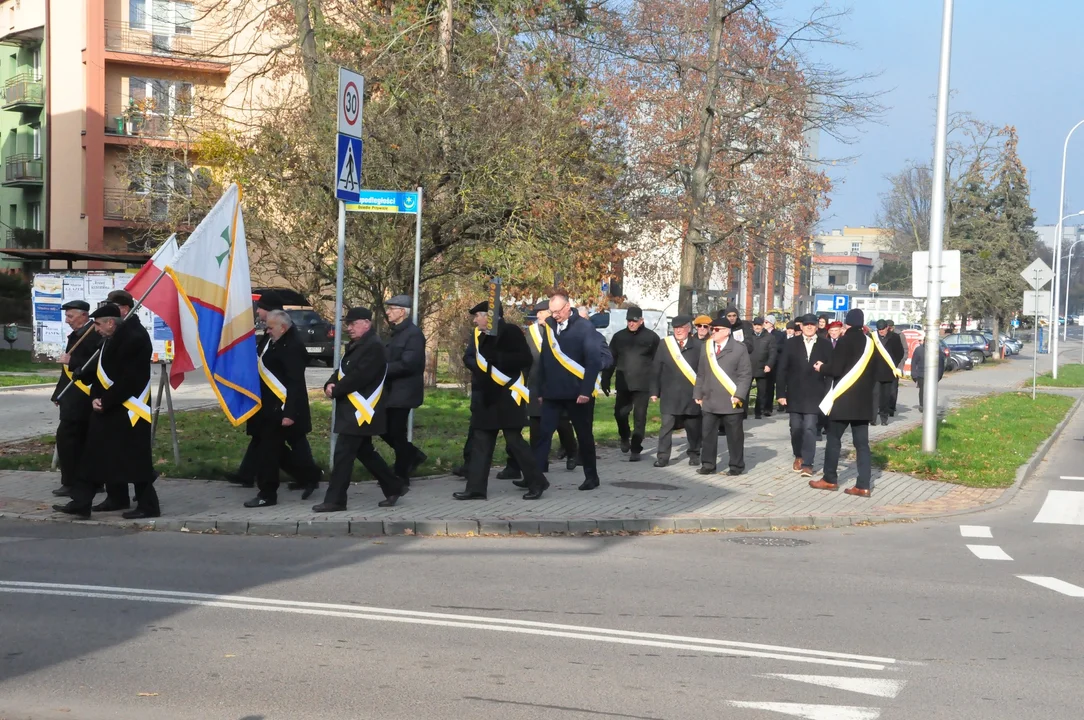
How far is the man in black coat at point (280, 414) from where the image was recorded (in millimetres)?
11070

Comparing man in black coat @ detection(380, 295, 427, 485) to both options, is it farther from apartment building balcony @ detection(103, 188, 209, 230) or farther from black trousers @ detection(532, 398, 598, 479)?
apartment building balcony @ detection(103, 188, 209, 230)

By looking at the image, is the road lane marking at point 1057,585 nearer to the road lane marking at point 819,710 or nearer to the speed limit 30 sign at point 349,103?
the road lane marking at point 819,710

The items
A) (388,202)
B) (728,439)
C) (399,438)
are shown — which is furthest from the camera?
(728,439)

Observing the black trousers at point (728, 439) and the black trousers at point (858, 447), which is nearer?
the black trousers at point (858, 447)

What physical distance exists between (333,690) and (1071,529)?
27.9ft

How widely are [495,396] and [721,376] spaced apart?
3.30m

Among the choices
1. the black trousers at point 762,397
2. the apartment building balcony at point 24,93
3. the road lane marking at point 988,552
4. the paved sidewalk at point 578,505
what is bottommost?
the road lane marking at point 988,552

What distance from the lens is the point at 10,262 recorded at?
4897 cm

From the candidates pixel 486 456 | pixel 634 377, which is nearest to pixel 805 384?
pixel 634 377

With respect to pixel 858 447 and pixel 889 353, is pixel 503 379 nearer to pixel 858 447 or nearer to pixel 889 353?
pixel 858 447

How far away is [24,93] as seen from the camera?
47.2 meters

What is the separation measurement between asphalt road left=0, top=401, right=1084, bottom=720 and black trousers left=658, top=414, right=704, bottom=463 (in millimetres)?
4314

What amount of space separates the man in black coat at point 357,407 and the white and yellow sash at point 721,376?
14.2ft

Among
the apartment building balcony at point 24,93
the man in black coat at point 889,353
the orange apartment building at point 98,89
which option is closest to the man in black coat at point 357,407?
the man in black coat at point 889,353
